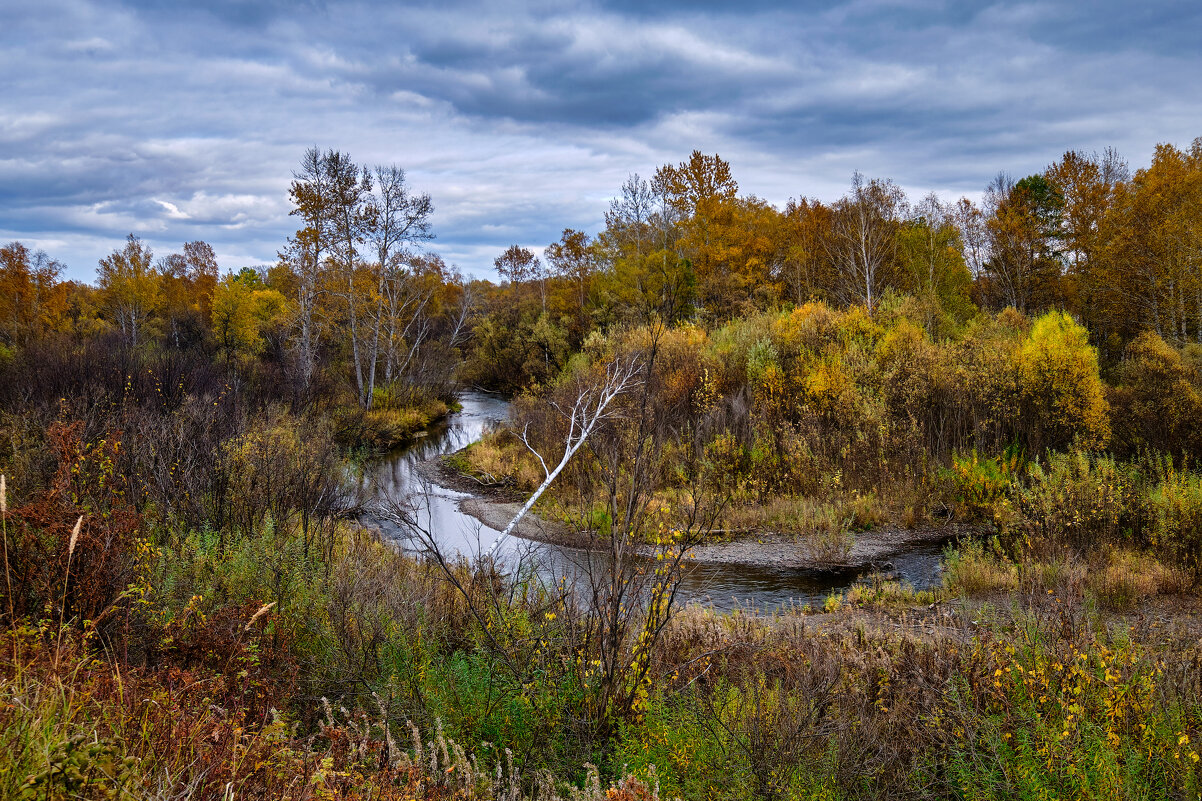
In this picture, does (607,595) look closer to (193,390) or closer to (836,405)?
(836,405)

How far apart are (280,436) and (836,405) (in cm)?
1261

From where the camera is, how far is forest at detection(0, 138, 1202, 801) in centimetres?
345

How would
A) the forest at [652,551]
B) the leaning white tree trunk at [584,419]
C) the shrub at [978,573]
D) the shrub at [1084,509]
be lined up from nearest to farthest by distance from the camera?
the forest at [652,551] → the shrub at [978,573] → the shrub at [1084,509] → the leaning white tree trunk at [584,419]

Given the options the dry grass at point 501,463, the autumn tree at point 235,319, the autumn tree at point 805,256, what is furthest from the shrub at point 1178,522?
the autumn tree at point 235,319

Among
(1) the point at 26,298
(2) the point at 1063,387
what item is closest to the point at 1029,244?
(2) the point at 1063,387

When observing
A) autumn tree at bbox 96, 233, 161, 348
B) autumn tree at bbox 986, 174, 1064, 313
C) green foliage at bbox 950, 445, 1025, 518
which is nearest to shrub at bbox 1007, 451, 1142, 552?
green foliage at bbox 950, 445, 1025, 518

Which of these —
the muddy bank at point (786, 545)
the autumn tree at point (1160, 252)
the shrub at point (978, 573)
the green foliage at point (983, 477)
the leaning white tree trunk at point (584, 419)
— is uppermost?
the autumn tree at point (1160, 252)

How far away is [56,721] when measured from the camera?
7.43 feet

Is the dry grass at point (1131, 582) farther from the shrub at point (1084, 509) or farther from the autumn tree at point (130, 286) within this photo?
the autumn tree at point (130, 286)

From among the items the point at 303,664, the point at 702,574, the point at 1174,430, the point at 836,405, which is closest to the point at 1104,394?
the point at 1174,430

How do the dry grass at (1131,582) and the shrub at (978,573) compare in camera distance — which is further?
the shrub at (978,573)

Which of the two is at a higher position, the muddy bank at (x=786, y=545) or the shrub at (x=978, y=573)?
the shrub at (x=978, y=573)

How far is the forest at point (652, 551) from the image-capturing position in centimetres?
345

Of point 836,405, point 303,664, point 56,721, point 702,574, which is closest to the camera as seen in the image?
point 56,721
